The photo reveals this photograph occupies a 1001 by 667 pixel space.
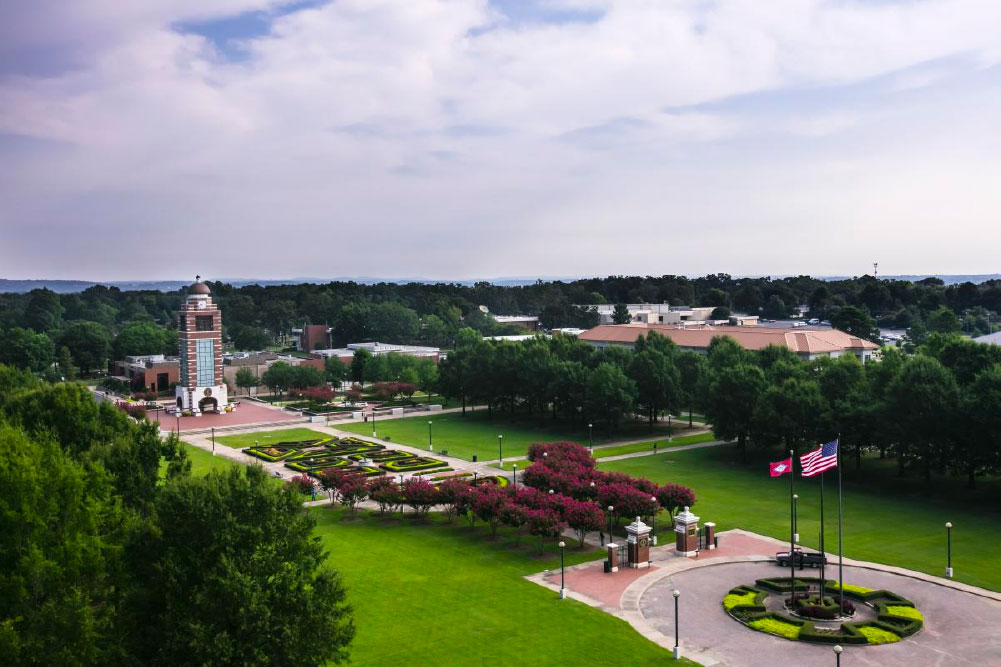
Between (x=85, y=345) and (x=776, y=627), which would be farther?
(x=85, y=345)

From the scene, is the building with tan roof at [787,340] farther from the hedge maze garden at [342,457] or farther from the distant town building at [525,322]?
the distant town building at [525,322]

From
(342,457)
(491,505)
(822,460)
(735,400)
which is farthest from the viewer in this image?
(342,457)

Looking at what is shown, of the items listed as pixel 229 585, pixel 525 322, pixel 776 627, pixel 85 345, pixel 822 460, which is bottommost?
pixel 776 627

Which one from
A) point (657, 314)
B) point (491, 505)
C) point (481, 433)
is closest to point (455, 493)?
point (491, 505)

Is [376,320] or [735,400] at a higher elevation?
[376,320]

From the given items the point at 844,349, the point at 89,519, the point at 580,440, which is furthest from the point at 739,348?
the point at 89,519

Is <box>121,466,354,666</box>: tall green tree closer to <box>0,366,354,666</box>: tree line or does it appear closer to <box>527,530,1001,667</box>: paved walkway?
<box>0,366,354,666</box>: tree line

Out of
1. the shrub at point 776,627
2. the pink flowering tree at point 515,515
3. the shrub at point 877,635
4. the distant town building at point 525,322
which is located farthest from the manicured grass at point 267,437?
the distant town building at point 525,322

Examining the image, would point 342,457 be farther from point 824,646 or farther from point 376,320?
point 376,320
